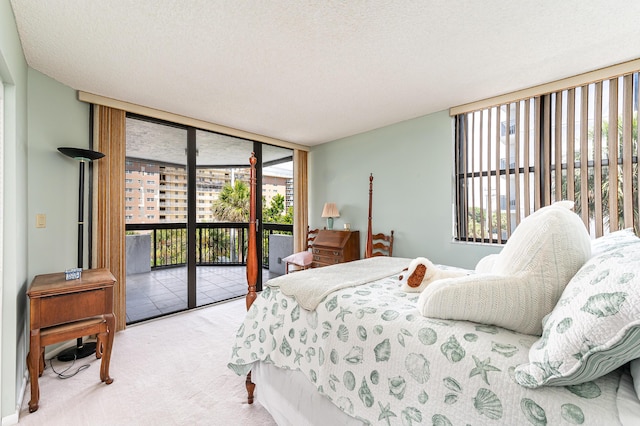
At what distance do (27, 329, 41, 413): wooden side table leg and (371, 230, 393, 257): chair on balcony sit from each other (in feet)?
10.7

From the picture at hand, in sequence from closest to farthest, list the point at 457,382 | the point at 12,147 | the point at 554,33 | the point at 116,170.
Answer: the point at 457,382, the point at 12,147, the point at 554,33, the point at 116,170

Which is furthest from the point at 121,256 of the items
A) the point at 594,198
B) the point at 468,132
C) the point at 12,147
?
the point at 594,198

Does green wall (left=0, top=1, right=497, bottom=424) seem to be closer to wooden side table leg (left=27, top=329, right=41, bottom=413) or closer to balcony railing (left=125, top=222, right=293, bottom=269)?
wooden side table leg (left=27, top=329, right=41, bottom=413)

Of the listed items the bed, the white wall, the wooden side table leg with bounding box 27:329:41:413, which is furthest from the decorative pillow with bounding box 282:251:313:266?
the white wall

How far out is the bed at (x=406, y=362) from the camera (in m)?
0.71

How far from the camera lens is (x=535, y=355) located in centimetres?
80

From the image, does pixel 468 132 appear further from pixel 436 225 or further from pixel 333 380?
pixel 333 380

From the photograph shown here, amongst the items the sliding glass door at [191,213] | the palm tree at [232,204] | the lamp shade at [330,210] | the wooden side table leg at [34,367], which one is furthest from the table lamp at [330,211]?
the wooden side table leg at [34,367]

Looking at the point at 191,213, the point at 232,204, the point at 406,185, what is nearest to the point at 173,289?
the point at 191,213

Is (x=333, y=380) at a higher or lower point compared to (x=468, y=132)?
lower

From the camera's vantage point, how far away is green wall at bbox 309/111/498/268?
3.27 metres

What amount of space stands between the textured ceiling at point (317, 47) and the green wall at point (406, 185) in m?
0.61

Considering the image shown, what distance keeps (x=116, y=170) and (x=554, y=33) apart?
3956 millimetres

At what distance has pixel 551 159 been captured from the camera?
265 centimetres
